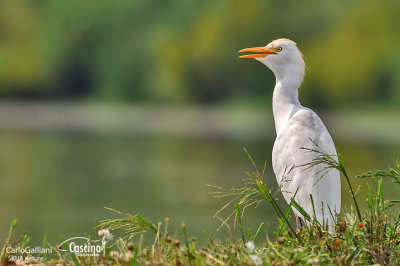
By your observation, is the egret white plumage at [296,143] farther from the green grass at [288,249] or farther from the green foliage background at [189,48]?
the green foliage background at [189,48]

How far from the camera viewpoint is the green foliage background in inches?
1518

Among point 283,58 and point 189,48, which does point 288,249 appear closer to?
point 283,58

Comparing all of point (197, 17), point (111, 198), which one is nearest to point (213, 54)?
point (197, 17)

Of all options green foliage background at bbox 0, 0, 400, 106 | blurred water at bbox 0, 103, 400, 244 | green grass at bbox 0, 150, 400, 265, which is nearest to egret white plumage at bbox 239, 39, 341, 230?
green grass at bbox 0, 150, 400, 265

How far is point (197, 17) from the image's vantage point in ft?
159

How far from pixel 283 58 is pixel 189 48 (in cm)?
3775

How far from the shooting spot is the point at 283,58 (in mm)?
5113

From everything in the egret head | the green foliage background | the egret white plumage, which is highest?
the green foliage background

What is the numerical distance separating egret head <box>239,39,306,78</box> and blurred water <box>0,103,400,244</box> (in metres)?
5.60

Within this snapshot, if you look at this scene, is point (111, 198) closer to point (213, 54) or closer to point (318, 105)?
point (318, 105)

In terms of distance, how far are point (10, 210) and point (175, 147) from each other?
1162 cm

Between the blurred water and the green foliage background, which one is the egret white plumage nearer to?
the blurred water

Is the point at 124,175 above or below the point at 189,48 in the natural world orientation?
below

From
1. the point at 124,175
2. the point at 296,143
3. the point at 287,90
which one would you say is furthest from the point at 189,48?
the point at 296,143
